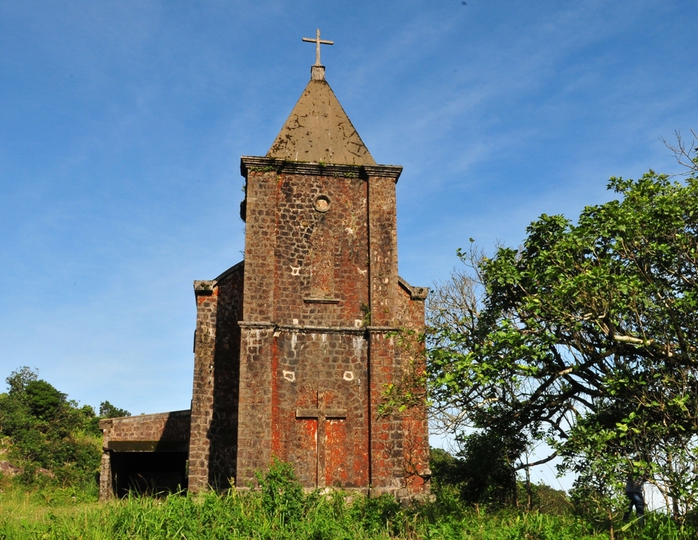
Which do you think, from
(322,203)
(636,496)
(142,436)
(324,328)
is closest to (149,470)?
(142,436)

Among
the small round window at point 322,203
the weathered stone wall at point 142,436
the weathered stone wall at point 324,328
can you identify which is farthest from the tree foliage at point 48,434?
the small round window at point 322,203

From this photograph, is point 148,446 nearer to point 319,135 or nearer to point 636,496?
point 319,135

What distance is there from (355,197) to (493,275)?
6.27 meters

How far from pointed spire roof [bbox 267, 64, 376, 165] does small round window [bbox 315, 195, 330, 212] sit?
1.00m

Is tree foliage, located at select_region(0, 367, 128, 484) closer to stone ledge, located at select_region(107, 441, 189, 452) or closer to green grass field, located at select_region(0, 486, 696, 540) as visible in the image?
stone ledge, located at select_region(107, 441, 189, 452)

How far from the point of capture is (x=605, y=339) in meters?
13.1

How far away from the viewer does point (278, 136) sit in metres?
20.1

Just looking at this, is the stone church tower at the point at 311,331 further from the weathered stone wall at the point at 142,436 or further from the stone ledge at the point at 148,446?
the weathered stone wall at the point at 142,436

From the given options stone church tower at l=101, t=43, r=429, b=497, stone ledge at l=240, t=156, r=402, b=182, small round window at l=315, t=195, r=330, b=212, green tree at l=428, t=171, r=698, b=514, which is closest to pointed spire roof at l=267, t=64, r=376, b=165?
stone church tower at l=101, t=43, r=429, b=497

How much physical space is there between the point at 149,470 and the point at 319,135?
12.9 meters

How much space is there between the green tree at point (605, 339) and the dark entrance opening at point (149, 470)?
13.1m

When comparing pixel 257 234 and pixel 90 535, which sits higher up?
pixel 257 234

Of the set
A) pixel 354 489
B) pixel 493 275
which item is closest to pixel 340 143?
pixel 493 275

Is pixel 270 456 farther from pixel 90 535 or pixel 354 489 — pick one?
pixel 90 535
